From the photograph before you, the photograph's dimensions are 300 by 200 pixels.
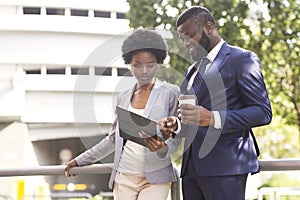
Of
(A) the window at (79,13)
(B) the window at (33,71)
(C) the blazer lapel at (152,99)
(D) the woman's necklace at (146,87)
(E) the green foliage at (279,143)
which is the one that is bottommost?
(C) the blazer lapel at (152,99)

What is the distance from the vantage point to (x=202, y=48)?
1.71 m

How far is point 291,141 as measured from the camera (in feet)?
42.0

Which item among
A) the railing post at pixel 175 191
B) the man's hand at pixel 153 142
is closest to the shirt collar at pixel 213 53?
the man's hand at pixel 153 142

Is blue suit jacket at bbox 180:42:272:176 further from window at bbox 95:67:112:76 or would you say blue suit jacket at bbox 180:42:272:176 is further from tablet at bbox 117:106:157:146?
window at bbox 95:67:112:76

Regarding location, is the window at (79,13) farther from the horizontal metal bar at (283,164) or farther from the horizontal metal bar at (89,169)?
the horizontal metal bar at (283,164)

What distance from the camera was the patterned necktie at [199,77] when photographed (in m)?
1.72

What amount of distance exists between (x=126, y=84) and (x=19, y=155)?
977 centimetres

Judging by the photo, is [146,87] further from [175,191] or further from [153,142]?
[175,191]

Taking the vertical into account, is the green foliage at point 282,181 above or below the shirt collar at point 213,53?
below

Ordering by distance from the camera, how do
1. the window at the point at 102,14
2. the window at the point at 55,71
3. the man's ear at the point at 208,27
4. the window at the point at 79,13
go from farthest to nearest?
the window at the point at 55,71
the window at the point at 79,13
the window at the point at 102,14
the man's ear at the point at 208,27

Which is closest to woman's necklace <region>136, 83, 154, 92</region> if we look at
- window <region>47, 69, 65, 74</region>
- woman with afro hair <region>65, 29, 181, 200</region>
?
woman with afro hair <region>65, 29, 181, 200</region>

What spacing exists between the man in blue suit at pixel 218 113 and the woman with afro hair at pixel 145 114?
8cm

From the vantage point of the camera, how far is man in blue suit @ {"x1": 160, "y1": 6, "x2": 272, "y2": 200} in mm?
1619

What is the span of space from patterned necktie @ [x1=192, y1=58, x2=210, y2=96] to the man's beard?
15 mm
